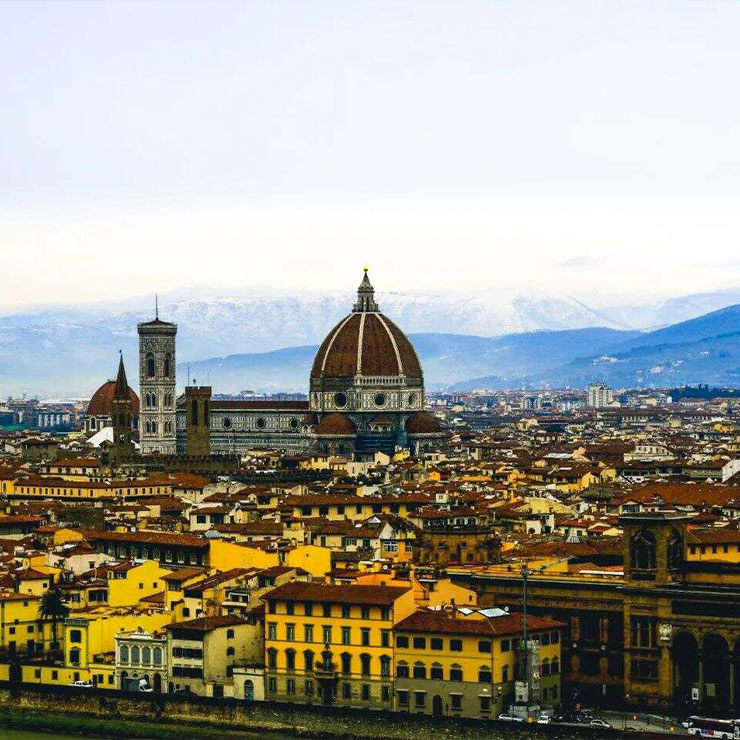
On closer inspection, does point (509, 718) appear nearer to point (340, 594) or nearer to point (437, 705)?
point (437, 705)

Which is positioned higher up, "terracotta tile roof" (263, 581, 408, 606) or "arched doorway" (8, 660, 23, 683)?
"terracotta tile roof" (263, 581, 408, 606)

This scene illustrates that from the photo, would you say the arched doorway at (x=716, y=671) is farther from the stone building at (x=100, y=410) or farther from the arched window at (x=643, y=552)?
the stone building at (x=100, y=410)

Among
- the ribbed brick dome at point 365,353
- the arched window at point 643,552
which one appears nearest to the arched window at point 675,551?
the arched window at point 643,552

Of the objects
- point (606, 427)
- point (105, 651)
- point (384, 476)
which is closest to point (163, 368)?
point (384, 476)

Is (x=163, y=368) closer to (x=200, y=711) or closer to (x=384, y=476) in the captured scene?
(x=384, y=476)

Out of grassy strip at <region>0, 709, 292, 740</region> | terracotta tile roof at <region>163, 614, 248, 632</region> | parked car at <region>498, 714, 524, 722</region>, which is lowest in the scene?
grassy strip at <region>0, 709, 292, 740</region>

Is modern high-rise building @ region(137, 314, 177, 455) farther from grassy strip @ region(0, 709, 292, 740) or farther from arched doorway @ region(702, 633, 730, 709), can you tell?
arched doorway @ region(702, 633, 730, 709)

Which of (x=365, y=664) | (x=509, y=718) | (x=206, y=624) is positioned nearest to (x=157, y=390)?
(x=206, y=624)

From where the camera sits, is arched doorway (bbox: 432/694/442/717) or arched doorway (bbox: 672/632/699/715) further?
arched doorway (bbox: 672/632/699/715)

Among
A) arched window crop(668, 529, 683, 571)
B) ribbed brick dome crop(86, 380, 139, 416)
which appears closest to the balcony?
arched window crop(668, 529, 683, 571)
